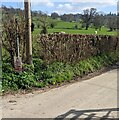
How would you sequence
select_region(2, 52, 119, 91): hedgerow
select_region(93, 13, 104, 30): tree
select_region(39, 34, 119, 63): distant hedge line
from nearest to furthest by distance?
1. select_region(2, 52, 119, 91): hedgerow
2. select_region(39, 34, 119, 63): distant hedge line
3. select_region(93, 13, 104, 30): tree

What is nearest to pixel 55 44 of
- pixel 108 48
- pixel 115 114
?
pixel 115 114

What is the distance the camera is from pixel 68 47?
12.0m

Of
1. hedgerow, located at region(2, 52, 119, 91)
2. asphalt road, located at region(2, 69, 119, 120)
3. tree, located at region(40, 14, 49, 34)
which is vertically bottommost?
asphalt road, located at region(2, 69, 119, 120)

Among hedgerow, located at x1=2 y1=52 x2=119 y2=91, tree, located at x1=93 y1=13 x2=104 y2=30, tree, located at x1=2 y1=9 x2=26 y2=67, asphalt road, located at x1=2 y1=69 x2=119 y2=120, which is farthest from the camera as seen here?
tree, located at x1=93 y1=13 x2=104 y2=30

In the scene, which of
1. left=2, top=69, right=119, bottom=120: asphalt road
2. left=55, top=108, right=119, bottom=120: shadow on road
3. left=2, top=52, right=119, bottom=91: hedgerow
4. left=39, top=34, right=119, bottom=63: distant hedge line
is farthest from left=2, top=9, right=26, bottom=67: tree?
left=55, top=108, right=119, bottom=120: shadow on road

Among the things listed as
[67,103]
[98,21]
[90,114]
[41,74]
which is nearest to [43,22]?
[41,74]

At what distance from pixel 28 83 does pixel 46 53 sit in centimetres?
203

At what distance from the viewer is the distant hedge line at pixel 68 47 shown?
10.9 metres

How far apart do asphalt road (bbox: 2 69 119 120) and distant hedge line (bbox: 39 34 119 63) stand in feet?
5.19

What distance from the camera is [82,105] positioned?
7.70m

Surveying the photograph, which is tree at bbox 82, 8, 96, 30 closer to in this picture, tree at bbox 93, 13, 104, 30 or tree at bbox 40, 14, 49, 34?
tree at bbox 93, 13, 104, 30

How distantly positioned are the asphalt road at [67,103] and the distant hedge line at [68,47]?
158 cm

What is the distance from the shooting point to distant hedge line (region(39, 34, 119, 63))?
10.9 meters

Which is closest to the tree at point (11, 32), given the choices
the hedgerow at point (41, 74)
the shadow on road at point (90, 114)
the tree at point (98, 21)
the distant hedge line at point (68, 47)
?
the hedgerow at point (41, 74)
